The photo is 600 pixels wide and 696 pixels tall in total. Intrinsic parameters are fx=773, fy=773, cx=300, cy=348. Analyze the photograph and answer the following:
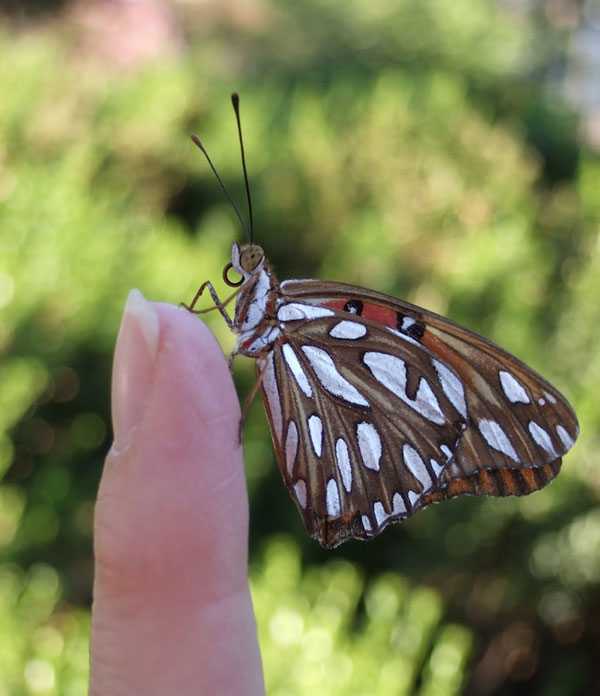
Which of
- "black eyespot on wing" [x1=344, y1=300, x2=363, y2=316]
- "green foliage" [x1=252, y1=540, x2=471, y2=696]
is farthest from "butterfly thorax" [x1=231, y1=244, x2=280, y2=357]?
"green foliage" [x1=252, y1=540, x2=471, y2=696]

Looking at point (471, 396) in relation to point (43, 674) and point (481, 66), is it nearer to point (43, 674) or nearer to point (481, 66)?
point (43, 674)

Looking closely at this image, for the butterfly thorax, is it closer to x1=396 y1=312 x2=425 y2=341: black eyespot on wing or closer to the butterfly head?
the butterfly head

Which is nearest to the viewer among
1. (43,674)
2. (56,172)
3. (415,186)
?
(43,674)

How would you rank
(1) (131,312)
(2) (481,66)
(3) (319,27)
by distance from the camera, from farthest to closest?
(3) (319,27), (2) (481,66), (1) (131,312)

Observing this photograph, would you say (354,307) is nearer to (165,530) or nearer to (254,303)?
(254,303)

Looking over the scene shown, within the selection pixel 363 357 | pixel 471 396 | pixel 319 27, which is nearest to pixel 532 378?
pixel 471 396

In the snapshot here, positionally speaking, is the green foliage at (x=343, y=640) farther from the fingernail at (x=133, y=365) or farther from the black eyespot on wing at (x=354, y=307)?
the fingernail at (x=133, y=365)
